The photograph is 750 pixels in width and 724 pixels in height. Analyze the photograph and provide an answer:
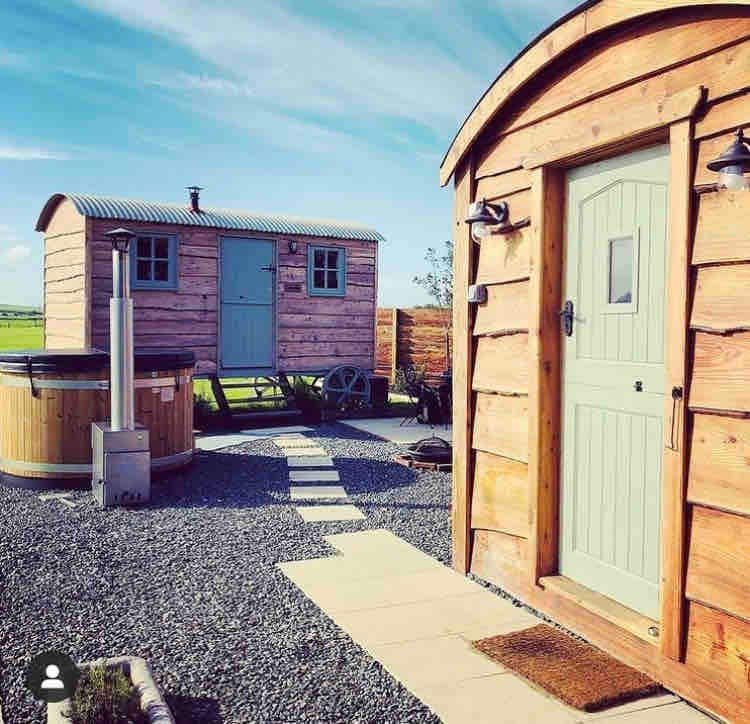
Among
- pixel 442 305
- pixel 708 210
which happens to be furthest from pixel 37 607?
pixel 442 305

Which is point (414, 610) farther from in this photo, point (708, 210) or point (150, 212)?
point (150, 212)

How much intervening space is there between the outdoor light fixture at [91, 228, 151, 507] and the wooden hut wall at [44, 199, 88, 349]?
4.43m

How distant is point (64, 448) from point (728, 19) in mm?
5895

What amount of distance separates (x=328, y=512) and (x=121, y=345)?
2119 millimetres

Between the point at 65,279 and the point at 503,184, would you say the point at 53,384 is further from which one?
the point at 65,279

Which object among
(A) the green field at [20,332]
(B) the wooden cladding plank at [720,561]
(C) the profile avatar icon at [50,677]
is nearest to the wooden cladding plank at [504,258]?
(B) the wooden cladding plank at [720,561]

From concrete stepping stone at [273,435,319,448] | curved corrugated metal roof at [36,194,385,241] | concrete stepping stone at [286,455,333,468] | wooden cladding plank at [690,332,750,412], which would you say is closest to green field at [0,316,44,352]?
curved corrugated metal roof at [36,194,385,241]

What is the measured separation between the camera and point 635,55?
11.2ft

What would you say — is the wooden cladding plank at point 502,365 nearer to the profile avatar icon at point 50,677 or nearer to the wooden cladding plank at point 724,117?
the wooden cladding plank at point 724,117

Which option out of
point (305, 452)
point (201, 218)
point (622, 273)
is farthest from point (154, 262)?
point (622, 273)

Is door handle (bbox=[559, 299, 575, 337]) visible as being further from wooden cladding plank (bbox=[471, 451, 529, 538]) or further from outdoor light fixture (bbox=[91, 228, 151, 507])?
outdoor light fixture (bbox=[91, 228, 151, 507])

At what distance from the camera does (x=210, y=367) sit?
1140 cm

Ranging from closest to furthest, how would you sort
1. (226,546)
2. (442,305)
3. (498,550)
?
(498,550)
(226,546)
(442,305)

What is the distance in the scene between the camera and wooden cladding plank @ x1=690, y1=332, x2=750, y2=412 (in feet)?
9.35
